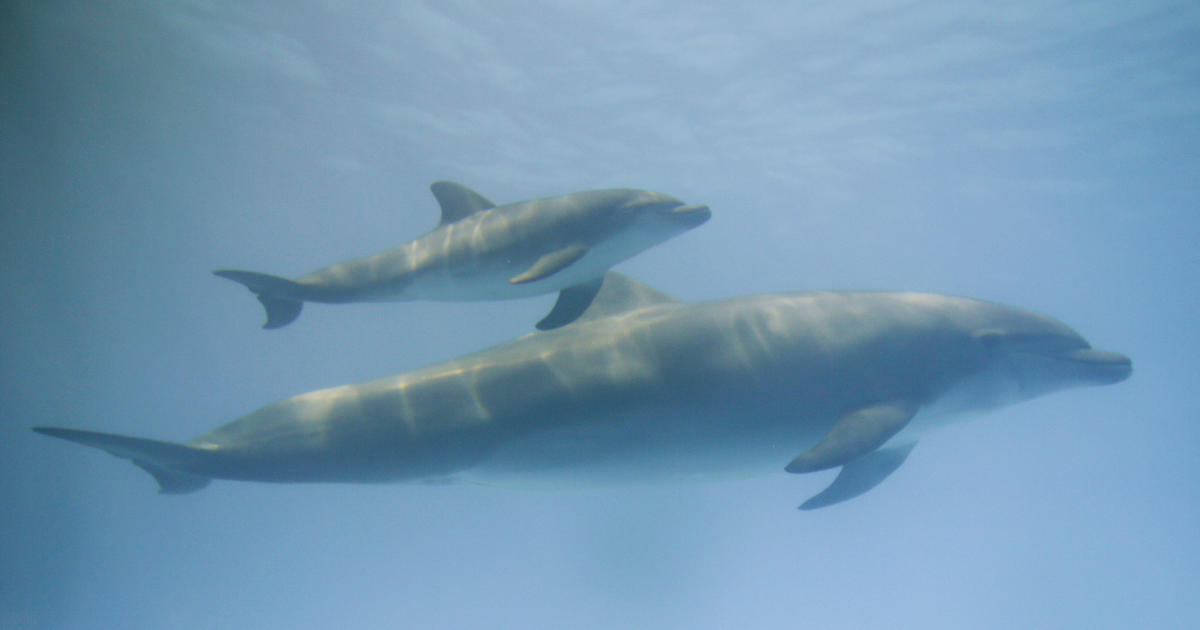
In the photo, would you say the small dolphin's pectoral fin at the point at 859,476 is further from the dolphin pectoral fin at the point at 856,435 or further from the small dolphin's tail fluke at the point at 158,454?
the small dolphin's tail fluke at the point at 158,454

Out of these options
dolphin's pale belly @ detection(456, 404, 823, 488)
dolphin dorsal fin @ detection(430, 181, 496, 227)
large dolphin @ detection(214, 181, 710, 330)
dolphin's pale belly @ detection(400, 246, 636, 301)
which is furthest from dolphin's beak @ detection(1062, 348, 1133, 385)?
dolphin dorsal fin @ detection(430, 181, 496, 227)

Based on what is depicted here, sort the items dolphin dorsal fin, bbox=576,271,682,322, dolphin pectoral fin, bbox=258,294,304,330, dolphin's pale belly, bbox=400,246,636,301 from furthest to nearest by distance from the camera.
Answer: dolphin pectoral fin, bbox=258,294,304,330 → dolphin's pale belly, bbox=400,246,636,301 → dolphin dorsal fin, bbox=576,271,682,322

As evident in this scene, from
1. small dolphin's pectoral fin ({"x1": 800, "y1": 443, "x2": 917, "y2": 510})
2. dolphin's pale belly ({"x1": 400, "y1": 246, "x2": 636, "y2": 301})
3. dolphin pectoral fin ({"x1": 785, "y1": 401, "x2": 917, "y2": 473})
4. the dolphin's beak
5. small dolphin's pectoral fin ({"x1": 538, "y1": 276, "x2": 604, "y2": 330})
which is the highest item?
dolphin's pale belly ({"x1": 400, "y1": 246, "x2": 636, "y2": 301})

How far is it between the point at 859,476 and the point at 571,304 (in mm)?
2473

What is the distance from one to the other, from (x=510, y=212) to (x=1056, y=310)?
202 feet

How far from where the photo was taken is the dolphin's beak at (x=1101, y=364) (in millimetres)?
4836

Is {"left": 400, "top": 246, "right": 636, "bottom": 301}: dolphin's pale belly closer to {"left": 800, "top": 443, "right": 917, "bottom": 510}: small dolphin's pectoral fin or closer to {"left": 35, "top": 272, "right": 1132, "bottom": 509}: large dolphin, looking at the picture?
{"left": 35, "top": 272, "right": 1132, "bottom": 509}: large dolphin

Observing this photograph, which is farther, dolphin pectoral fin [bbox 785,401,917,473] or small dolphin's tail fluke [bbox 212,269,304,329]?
small dolphin's tail fluke [bbox 212,269,304,329]

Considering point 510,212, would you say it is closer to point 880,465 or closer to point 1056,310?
point 880,465

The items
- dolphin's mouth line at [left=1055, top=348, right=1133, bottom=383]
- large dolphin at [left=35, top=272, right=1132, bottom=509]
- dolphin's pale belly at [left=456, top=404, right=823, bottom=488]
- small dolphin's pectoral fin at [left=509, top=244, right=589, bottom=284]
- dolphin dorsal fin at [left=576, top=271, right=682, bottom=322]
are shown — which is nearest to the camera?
large dolphin at [left=35, top=272, right=1132, bottom=509]

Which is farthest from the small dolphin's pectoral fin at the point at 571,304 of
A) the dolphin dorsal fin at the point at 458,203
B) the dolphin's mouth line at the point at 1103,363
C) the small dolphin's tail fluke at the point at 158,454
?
the dolphin's mouth line at the point at 1103,363

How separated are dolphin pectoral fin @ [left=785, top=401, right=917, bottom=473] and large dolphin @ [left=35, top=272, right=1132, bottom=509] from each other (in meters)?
0.01

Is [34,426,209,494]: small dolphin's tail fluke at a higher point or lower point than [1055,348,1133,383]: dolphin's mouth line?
lower

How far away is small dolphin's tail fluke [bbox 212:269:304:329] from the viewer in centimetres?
569
